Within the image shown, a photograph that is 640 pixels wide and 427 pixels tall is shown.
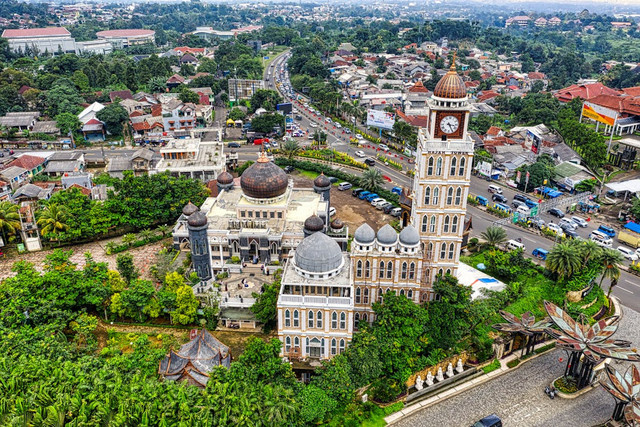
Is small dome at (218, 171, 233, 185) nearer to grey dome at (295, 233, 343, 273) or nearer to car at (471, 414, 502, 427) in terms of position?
grey dome at (295, 233, 343, 273)

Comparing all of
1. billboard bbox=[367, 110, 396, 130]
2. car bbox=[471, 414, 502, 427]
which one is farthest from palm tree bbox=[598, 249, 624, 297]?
billboard bbox=[367, 110, 396, 130]

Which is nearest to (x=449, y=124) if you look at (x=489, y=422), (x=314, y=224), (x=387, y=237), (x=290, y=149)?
(x=387, y=237)

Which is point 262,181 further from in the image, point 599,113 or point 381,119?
point 599,113

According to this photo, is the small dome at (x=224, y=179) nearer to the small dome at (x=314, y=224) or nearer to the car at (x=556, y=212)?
the small dome at (x=314, y=224)

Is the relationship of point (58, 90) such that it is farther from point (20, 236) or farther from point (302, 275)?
point (302, 275)

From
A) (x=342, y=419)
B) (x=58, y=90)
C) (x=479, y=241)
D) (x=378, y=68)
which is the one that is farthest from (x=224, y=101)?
(x=342, y=419)

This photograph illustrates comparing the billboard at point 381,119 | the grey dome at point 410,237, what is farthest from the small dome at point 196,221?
the billboard at point 381,119
